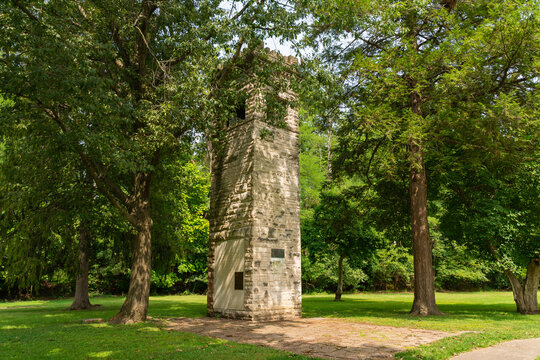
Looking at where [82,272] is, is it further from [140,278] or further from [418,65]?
[418,65]

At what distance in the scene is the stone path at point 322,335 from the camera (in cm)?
632

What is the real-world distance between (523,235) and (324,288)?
20.6 metres

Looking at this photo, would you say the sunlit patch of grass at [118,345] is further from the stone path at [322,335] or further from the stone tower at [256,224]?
the stone tower at [256,224]

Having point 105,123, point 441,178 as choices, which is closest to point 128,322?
point 105,123

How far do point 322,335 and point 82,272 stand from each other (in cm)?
1050

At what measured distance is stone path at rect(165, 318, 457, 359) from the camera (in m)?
6.32

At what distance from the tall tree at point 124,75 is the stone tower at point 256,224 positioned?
1.92 meters

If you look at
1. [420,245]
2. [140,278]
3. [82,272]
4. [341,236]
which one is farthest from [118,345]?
[341,236]

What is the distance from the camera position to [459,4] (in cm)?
1213

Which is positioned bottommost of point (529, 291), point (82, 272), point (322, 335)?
point (322, 335)

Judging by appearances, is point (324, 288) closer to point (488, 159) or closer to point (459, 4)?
point (488, 159)

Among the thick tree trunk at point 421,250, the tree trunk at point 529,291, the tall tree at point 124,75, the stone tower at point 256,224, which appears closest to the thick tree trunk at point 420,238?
the thick tree trunk at point 421,250

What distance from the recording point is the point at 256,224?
11609mm

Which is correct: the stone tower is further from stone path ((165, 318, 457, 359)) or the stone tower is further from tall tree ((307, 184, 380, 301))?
tall tree ((307, 184, 380, 301))
